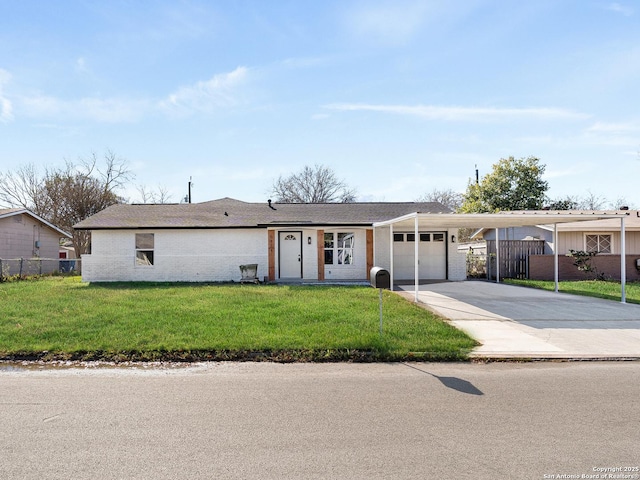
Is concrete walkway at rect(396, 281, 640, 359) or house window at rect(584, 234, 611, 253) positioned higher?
house window at rect(584, 234, 611, 253)

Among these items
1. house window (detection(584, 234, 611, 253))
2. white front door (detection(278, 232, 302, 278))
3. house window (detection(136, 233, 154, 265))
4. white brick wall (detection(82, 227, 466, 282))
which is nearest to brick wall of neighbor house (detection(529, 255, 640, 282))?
house window (detection(584, 234, 611, 253))

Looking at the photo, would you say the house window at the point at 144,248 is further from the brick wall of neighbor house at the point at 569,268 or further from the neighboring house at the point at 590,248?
the brick wall of neighbor house at the point at 569,268

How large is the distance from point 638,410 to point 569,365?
1.88m

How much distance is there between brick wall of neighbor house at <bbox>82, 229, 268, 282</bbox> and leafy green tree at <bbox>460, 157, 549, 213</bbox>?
21.6 metres

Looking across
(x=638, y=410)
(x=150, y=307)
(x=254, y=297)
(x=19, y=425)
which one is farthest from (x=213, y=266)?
(x=638, y=410)

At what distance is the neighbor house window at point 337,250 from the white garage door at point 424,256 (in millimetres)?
2293

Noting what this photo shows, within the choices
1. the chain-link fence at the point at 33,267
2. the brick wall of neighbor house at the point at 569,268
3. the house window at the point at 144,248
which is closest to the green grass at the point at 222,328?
the house window at the point at 144,248

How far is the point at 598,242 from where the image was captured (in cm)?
2153

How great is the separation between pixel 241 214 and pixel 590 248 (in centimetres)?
1782

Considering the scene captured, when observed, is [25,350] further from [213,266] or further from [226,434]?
[213,266]

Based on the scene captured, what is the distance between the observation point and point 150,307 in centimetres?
1057

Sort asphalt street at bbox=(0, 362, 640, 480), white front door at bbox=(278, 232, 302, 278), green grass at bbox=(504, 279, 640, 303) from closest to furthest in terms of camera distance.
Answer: asphalt street at bbox=(0, 362, 640, 480) → green grass at bbox=(504, 279, 640, 303) → white front door at bbox=(278, 232, 302, 278)

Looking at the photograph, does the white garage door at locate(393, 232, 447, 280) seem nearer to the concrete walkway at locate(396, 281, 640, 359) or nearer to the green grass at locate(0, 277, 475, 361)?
the concrete walkway at locate(396, 281, 640, 359)

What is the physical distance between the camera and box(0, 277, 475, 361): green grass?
22.7 ft
